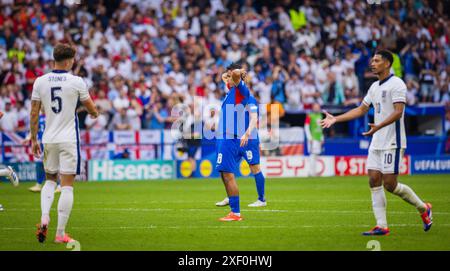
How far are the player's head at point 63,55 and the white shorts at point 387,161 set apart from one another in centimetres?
457

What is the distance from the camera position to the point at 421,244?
11.0m

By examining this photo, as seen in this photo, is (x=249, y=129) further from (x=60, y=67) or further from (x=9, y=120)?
(x=9, y=120)

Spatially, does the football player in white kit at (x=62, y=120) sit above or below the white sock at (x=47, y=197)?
above

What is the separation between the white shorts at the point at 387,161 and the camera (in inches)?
469

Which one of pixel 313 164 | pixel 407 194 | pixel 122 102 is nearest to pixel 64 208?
pixel 407 194

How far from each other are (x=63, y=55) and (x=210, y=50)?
20586mm

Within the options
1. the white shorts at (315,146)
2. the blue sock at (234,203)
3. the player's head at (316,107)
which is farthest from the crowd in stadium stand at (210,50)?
the blue sock at (234,203)

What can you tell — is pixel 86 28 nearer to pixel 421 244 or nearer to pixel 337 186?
pixel 337 186

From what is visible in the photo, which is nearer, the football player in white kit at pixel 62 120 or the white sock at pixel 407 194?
the football player in white kit at pixel 62 120

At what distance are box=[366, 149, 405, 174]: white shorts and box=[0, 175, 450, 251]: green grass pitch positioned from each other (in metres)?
0.95

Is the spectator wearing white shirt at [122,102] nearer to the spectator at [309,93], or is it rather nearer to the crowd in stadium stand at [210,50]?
the crowd in stadium stand at [210,50]

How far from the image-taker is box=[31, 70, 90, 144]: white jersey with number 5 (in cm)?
1126

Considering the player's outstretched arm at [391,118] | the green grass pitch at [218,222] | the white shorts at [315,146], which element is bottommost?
the green grass pitch at [218,222]

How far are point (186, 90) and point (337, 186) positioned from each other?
8.39 m
